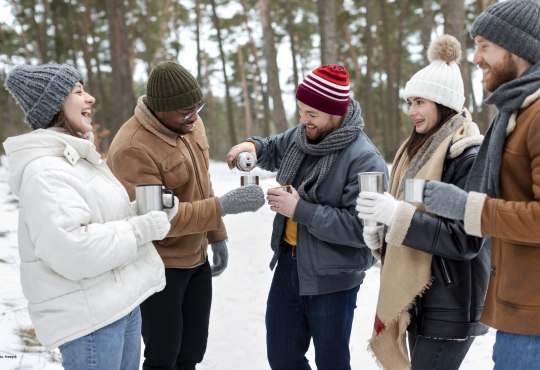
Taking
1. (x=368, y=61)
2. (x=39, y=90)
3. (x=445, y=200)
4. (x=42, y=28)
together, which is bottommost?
(x=368, y=61)

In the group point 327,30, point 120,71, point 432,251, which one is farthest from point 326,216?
point 120,71

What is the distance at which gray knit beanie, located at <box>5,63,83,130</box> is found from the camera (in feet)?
7.91

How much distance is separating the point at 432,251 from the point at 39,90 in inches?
82.4

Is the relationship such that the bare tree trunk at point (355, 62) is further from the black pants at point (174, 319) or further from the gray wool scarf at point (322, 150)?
the black pants at point (174, 319)

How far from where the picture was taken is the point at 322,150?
3096 millimetres

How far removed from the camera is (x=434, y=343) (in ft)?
8.70

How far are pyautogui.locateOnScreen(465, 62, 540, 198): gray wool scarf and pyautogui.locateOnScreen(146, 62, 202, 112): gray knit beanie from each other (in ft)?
5.89

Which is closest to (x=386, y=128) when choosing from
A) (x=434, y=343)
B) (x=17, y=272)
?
(x=17, y=272)

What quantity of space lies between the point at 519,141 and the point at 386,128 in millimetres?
23454

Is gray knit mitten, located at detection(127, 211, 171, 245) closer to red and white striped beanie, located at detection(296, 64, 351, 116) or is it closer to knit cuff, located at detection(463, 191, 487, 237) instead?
red and white striped beanie, located at detection(296, 64, 351, 116)

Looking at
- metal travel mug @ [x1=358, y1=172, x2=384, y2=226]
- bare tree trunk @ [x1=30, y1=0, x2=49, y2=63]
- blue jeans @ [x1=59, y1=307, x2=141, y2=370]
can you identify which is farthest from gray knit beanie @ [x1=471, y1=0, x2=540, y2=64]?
bare tree trunk @ [x1=30, y1=0, x2=49, y2=63]

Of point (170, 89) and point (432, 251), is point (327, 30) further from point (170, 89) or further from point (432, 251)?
point (432, 251)

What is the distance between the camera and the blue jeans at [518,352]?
202cm

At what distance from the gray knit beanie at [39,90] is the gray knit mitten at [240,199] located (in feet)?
3.79
